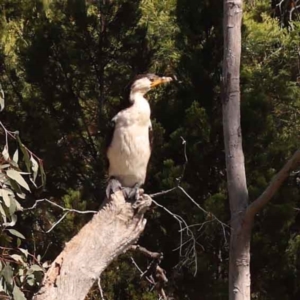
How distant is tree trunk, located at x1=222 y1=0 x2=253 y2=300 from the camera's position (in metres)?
4.12

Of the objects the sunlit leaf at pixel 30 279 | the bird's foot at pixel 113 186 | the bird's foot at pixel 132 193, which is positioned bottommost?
the sunlit leaf at pixel 30 279

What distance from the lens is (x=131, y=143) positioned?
433 centimetres

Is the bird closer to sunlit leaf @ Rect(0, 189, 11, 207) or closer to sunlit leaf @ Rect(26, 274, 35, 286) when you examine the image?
sunlit leaf @ Rect(26, 274, 35, 286)

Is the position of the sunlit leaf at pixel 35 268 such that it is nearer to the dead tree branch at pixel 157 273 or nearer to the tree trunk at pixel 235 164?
the dead tree branch at pixel 157 273

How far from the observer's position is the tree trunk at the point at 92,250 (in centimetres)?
303

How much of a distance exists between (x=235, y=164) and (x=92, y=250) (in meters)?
1.32

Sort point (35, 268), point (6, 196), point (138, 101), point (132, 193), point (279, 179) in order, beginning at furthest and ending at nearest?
point (138, 101) < point (279, 179) < point (132, 193) < point (35, 268) < point (6, 196)

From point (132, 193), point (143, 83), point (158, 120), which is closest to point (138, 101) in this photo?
point (143, 83)

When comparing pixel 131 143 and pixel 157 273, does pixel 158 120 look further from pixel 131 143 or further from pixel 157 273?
pixel 157 273

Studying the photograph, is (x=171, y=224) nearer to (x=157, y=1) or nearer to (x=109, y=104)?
(x=109, y=104)

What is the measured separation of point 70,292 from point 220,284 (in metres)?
2.23

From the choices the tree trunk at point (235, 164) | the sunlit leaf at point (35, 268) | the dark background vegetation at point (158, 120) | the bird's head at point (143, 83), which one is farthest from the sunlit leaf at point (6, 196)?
the dark background vegetation at point (158, 120)

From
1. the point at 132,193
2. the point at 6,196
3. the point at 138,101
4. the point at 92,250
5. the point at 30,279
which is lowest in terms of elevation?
the point at 30,279

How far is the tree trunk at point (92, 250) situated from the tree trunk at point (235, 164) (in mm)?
848
